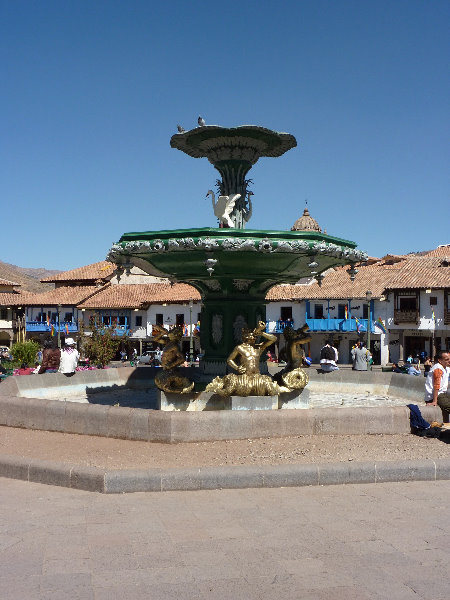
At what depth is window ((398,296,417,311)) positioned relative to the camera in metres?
47.8

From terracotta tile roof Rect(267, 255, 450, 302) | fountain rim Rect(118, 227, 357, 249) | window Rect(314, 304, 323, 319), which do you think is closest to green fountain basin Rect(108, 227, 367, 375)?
fountain rim Rect(118, 227, 357, 249)

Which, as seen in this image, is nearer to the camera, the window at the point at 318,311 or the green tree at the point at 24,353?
the green tree at the point at 24,353

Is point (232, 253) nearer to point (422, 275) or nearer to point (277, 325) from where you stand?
point (422, 275)

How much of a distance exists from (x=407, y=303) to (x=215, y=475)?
43987 mm

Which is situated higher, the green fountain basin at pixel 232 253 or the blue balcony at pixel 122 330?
the green fountain basin at pixel 232 253

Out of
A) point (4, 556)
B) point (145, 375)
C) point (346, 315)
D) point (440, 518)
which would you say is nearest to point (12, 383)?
point (145, 375)

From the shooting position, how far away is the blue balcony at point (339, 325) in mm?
48941

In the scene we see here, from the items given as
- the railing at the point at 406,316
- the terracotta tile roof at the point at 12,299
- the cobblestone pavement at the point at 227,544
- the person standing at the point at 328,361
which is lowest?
the cobblestone pavement at the point at 227,544

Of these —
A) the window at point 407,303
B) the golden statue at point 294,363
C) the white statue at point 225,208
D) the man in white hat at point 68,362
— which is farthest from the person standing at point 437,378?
the window at point 407,303

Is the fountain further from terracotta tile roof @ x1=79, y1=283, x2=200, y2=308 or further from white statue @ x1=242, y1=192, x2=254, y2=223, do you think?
terracotta tile roof @ x1=79, y1=283, x2=200, y2=308

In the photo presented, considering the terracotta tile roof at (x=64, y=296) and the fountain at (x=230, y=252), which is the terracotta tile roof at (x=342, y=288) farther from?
the fountain at (x=230, y=252)

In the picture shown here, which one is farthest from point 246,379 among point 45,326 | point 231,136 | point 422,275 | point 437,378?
point 45,326

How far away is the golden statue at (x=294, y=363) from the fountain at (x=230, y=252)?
75cm

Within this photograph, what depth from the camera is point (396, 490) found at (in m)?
6.51
